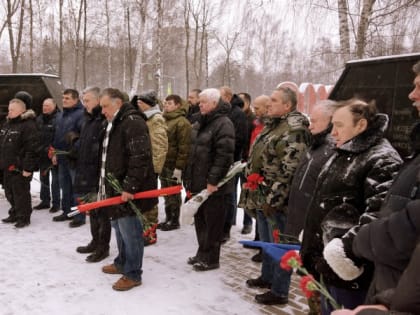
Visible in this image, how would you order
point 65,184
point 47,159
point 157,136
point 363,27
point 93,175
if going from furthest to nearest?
point 363,27
point 47,159
point 65,184
point 157,136
point 93,175

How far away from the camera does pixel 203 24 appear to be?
21922mm

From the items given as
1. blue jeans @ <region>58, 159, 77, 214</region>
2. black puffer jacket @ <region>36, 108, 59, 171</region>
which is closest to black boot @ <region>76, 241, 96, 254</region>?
blue jeans @ <region>58, 159, 77, 214</region>

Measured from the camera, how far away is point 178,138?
5.84m

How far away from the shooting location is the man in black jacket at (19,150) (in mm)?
5816

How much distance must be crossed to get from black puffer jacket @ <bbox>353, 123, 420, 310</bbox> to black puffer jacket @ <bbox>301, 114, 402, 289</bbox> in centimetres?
41

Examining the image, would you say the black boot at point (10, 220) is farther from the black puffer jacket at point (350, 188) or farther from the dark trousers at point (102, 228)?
the black puffer jacket at point (350, 188)

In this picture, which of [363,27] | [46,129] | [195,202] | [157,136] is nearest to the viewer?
[195,202]

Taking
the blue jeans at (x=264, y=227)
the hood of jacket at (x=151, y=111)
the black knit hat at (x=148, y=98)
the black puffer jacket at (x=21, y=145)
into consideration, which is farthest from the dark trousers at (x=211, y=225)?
the black puffer jacket at (x=21, y=145)

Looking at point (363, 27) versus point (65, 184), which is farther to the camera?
point (363, 27)

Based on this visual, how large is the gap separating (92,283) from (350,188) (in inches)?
113

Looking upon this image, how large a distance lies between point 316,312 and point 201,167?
2.29m

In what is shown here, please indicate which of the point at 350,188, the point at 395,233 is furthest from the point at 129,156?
the point at 395,233

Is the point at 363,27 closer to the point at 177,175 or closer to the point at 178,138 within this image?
the point at 178,138

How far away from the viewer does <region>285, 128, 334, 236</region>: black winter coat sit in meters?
3.02
